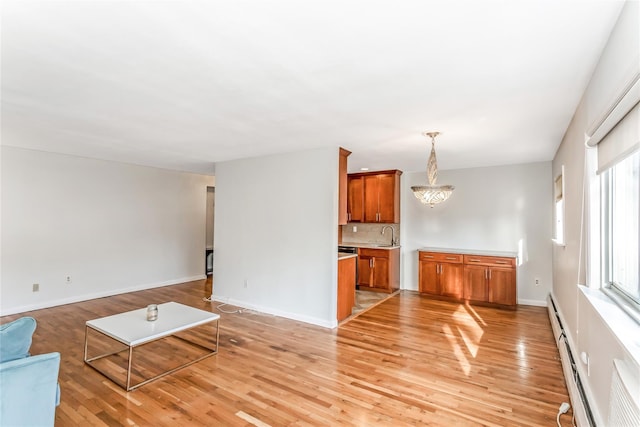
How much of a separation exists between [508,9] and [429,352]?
9.92 ft

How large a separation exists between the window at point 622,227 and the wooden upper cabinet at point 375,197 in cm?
407

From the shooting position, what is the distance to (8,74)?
2143 mm

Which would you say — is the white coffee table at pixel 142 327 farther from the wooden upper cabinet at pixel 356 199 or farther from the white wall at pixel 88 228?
the wooden upper cabinet at pixel 356 199

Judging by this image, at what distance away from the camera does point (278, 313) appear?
14.9 feet

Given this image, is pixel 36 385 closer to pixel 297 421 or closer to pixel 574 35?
pixel 297 421

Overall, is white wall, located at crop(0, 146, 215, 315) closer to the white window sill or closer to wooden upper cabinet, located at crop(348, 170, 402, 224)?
wooden upper cabinet, located at crop(348, 170, 402, 224)

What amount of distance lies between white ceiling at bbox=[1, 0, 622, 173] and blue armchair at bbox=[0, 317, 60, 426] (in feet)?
5.32

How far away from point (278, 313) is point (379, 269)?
2.29 metres

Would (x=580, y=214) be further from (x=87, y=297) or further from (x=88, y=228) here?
(x=87, y=297)

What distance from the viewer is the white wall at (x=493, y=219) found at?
5.14 meters

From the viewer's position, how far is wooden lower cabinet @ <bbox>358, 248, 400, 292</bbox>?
5.89m

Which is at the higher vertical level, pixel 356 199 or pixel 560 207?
pixel 356 199

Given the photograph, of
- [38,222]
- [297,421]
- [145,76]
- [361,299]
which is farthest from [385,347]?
[38,222]

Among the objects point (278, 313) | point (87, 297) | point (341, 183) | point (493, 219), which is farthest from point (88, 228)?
point (493, 219)
